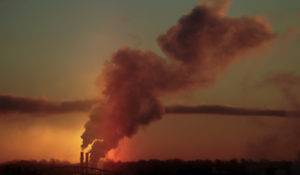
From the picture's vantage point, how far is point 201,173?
12975cm

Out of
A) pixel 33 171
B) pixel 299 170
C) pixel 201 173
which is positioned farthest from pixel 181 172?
pixel 33 171

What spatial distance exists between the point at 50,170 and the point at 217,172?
4420 cm

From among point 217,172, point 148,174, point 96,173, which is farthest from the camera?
point 148,174

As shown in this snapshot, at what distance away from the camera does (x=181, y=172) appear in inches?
5148

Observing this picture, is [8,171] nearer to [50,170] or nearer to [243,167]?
[50,170]

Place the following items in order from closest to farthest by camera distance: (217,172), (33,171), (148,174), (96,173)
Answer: (96,173) → (33,171) → (217,172) → (148,174)

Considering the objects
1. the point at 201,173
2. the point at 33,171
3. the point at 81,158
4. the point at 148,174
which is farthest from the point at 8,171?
the point at 201,173

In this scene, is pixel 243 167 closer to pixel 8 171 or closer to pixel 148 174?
pixel 148 174

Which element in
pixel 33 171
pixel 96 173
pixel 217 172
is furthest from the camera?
pixel 217 172

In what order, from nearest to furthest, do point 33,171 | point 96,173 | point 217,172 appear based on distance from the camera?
1. point 96,173
2. point 33,171
3. point 217,172

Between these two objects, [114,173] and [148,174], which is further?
[148,174]

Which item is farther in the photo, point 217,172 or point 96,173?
point 217,172

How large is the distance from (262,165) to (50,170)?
195 ft

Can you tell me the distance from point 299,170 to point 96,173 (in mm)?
51450
